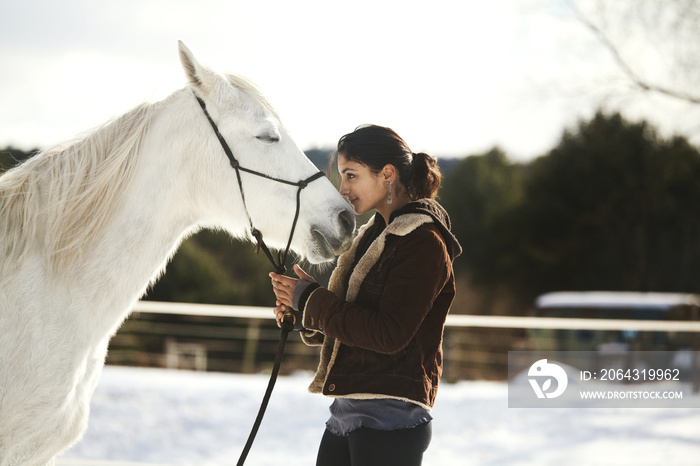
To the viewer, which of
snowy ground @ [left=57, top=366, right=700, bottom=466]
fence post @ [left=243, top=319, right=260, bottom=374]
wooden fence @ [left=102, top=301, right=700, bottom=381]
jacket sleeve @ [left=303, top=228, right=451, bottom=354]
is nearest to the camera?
jacket sleeve @ [left=303, top=228, right=451, bottom=354]

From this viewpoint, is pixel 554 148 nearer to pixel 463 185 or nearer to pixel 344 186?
pixel 463 185

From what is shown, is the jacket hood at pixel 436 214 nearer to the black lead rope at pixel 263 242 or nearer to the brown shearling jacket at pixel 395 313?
the brown shearling jacket at pixel 395 313

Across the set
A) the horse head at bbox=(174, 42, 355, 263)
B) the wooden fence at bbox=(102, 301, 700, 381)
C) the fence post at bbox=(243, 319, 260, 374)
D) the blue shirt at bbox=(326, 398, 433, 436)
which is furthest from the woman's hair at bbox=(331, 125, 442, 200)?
the wooden fence at bbox=(102, 301, 700, 381)

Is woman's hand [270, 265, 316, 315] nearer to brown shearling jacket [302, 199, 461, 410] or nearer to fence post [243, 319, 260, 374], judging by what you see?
brown shearling jacket [302, 199, 461, 410]

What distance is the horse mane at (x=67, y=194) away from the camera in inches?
51.6

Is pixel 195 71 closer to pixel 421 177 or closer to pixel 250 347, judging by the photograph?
pixel 421 177

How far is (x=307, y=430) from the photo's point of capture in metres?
4.19

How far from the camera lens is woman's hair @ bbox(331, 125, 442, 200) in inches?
51.8

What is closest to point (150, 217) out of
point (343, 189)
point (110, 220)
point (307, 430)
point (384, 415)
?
point (110, 220)

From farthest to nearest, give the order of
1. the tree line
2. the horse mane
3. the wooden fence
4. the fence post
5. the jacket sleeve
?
the tree line < the wooden fence < the fence post < the horse mane < the jacket sleeve

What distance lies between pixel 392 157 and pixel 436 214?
0.55 feet

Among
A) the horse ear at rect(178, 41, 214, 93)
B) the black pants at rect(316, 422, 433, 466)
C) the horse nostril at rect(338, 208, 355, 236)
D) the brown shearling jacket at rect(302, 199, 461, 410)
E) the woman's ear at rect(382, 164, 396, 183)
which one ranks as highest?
the horse ear at rect(178, 41, 214, 93)

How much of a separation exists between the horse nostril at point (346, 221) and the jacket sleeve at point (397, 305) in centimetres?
17

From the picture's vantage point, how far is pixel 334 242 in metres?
1.36
